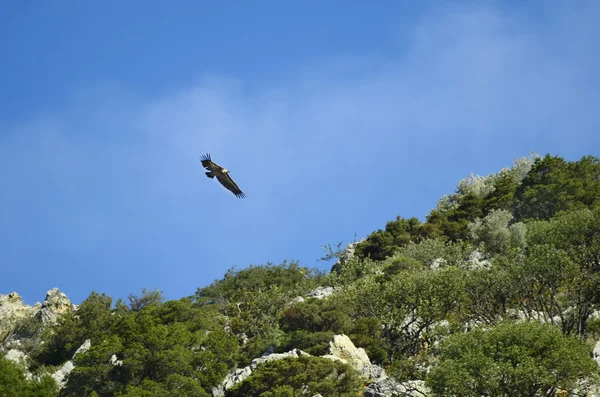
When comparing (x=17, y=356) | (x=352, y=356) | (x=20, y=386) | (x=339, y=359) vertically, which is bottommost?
(x=20, y=386)

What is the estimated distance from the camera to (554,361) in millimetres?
32656

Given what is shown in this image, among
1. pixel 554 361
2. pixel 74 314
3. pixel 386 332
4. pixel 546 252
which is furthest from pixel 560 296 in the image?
pixel 74 314

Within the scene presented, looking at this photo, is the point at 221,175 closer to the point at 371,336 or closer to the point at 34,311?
the point at 371,336

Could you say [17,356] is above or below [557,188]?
below

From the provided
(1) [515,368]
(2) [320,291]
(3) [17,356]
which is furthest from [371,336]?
(3) [17,356]

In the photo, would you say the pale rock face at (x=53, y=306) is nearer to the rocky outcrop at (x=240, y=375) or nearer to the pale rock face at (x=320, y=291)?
the pale rock face at (x=320, y=291)

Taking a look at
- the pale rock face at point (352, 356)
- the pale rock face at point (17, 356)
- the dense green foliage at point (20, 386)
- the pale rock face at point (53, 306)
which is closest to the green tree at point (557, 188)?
the pale rock face at point (352, 356)

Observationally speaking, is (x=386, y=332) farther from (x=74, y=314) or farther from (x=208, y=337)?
(x=74, y=314)

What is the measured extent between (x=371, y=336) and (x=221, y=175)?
27.5 m

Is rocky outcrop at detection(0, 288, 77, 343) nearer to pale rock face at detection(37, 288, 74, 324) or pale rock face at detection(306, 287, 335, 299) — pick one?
pale rock face at detection(37, 288, 74, 324)

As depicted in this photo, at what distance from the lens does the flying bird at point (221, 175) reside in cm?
2770

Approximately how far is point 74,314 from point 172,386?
31.7 metres

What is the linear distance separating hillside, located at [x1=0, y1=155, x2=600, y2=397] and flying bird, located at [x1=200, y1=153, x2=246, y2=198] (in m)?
12.7

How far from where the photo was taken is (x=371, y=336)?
52.2 metres
